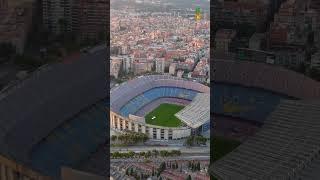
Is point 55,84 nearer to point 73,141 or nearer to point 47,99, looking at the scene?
point 47,99

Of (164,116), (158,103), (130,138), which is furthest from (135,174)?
(158,103)

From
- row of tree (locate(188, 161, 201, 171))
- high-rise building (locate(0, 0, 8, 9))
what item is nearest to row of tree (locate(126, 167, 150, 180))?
row of tree (locate(188, 161, 201, 171))

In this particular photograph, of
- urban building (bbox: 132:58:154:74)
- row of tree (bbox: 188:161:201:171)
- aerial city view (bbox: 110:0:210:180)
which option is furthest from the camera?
urban building (bbox: 132:58:154:74)

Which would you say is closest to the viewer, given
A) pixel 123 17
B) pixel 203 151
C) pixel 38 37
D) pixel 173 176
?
pixel 38 37

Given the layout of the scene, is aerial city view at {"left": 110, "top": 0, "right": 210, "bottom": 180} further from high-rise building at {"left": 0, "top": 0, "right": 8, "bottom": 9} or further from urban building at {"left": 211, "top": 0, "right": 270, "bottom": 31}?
high-rise building at {"left": 0, "top": 0, "right": 8, "bottom": 9}

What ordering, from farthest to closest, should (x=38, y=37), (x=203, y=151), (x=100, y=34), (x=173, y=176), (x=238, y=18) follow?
(x=203, y=151), (x=173, y=176), (x=238, y=18), (x=100, y=34), (x=38, y=37)

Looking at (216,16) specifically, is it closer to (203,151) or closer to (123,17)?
(203,151)

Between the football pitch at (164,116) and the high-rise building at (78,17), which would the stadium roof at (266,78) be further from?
the football pitch at (164,116)

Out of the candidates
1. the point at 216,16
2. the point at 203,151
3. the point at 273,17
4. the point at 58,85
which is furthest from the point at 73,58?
the point at 203,151
